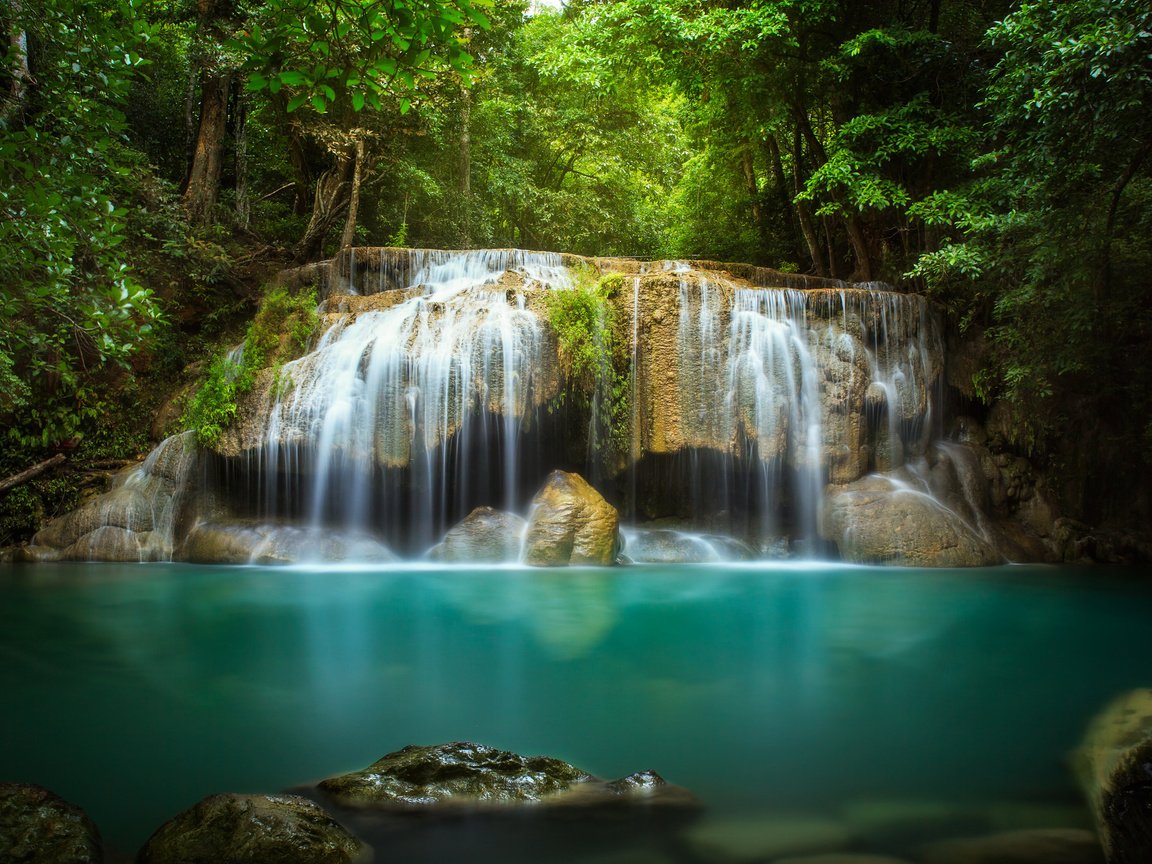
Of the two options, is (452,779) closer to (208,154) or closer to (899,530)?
(899,530)

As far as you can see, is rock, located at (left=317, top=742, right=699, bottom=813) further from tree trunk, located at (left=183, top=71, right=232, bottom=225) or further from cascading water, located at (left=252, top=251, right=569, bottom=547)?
tree trunk, located at (left=183, top=71, right=232, bottom=225)

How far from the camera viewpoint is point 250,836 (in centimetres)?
231

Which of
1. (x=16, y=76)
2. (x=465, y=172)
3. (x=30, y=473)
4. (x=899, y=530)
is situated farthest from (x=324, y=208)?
(x=899, y=530)

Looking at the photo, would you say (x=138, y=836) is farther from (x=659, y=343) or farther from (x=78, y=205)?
(x=659, y=343)

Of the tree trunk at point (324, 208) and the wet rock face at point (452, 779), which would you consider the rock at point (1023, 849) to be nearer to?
the wet rock face at point (452, 779)

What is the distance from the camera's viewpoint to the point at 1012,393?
10328mm

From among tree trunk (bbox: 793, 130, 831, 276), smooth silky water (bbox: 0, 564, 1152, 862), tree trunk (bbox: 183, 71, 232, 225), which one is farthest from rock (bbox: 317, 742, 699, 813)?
tree trunk (bbox: 793, 130, 831, 276)

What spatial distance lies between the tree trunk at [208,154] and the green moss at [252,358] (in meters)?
4.11

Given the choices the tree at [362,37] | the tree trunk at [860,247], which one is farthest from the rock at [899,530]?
the tree at [362,37]

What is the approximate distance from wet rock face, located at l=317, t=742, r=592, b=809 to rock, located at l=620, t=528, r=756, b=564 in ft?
23.5

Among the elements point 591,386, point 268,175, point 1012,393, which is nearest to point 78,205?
point 591,386

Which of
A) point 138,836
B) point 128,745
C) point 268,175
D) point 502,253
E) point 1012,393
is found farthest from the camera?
point 268,175

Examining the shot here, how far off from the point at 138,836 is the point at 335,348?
28.4 feet

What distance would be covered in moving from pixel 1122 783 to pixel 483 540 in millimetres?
8108
